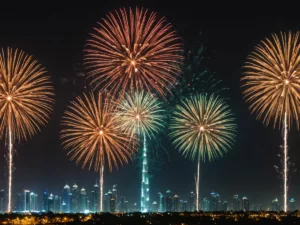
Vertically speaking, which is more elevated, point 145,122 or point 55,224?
point 145,122

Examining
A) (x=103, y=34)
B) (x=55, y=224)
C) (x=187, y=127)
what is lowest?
(x=55, y=224)

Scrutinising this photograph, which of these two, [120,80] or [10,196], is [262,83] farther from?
[10,196]

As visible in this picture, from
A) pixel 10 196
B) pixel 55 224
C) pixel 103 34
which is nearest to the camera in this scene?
pixel 55 224

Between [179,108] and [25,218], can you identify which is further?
[179,108]

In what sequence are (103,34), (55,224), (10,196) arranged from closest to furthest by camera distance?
(55,224) < (103,34) < (10,196)

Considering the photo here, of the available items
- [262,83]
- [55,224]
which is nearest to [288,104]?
[262,83]

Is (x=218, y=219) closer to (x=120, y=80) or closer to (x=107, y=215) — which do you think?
(x=107, y=215)

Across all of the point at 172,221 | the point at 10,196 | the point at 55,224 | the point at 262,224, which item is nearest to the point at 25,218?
the point at 55,224
